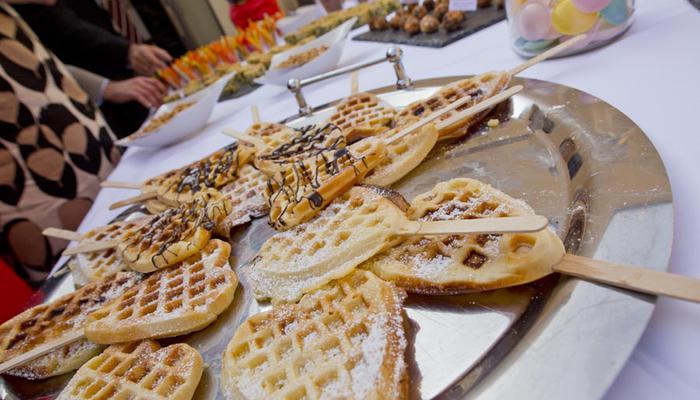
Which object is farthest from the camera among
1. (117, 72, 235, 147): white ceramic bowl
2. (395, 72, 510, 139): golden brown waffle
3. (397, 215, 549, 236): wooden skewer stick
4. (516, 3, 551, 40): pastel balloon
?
(117, 72, 235, 147): white ceramic bowl

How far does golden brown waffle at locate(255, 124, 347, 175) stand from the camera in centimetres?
238

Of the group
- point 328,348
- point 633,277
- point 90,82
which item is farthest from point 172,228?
point 90,82

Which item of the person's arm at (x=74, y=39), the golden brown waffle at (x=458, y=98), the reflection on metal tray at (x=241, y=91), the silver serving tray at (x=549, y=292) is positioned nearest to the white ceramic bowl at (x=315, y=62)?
the reflection on metal tray at (x=241, y=91)

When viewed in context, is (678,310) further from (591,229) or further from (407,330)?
(407,330)

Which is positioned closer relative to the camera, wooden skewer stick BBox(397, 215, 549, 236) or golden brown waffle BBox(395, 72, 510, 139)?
wooden skewer stick BBox(397, 215, 549, 236)

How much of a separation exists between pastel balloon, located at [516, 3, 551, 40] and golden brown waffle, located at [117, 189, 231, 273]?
6.32 feet

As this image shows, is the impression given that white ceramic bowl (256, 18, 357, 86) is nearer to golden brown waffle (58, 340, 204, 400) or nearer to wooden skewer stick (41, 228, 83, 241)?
wooden skewer stick (41, 228, 83, 241)

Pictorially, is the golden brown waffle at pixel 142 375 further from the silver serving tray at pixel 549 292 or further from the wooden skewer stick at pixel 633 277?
the wooden skewer stick at pixel 633 277

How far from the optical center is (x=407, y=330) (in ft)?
4.33

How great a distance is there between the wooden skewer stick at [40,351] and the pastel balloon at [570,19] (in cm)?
270

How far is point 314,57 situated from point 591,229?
3.31 m

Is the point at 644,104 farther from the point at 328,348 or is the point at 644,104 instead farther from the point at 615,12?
the point at 328,348

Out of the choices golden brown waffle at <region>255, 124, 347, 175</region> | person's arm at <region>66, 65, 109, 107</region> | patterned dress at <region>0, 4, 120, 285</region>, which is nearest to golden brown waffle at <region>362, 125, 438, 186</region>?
golden brown waffle at <region>255, 124, 347, 175</region>

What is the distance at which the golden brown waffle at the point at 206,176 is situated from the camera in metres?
2.72
